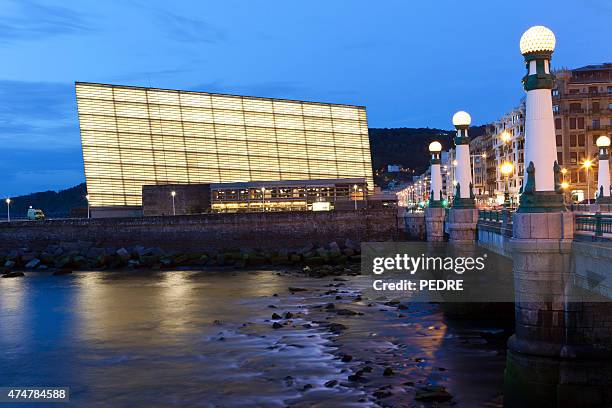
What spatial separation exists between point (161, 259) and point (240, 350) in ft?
138

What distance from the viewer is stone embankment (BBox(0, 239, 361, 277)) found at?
64812mm

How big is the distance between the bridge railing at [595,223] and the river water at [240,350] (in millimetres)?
5544

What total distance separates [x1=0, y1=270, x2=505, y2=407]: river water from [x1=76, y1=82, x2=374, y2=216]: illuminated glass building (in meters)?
67.4

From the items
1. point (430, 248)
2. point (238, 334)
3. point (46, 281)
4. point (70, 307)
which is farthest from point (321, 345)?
point (46, 281)

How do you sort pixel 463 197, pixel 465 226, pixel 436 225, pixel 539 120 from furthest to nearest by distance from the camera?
1. pixel 436 225
2. pixel 463 197
3. pixel 465 226
4. pixel 539 120

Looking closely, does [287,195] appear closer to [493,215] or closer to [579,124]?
[579,124]

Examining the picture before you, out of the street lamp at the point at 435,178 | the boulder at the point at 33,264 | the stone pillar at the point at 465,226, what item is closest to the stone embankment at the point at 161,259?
the boulder at the point at 33,264

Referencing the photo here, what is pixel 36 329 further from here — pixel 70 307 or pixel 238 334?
pixel 238 334

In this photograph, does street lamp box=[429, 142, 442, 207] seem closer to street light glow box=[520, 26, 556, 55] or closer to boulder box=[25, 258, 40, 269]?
street light glow box=[520, 26, 556, 55]

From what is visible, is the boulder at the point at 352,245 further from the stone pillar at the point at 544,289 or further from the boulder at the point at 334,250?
the stone pillar at the point at 544,289

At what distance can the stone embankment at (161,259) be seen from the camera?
213 feet

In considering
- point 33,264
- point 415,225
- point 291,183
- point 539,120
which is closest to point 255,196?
point 291,183

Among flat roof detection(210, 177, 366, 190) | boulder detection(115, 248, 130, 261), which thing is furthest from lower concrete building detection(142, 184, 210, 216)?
boulder detection(115, 248, 130, 261)

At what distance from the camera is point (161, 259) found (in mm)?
67875
